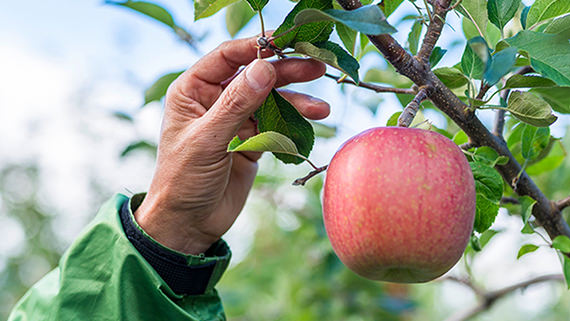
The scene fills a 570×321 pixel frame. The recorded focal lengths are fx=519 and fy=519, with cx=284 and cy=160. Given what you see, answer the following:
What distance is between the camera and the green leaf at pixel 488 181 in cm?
56

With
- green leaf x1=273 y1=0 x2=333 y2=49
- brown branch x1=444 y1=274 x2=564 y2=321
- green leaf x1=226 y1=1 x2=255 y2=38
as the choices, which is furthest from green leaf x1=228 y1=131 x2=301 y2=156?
brown branch x1=444 y1=274 x2=564 y2=321

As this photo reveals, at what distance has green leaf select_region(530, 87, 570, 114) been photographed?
0.65m

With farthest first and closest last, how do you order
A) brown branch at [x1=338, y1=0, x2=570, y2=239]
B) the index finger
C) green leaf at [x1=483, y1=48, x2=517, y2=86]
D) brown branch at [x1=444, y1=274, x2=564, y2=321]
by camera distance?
brown branch at [x1=444, y1=274, x2=564, y2=321] → the index finger → brown branch at [x1=338, y1=0, x2=570, y2=239] → green leaf at [x1=483, y1=48, x2=517, y2=86]

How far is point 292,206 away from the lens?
5.96ft

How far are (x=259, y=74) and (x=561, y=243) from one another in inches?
17.1

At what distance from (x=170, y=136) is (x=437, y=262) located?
45 centimetres

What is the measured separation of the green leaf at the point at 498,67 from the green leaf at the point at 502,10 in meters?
0.17

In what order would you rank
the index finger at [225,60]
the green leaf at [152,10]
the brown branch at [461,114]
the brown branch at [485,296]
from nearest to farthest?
the brown branch at [461,114] → the index finger at [225,60] → the green leaf at [152,10] → the brown branch at [485,296]

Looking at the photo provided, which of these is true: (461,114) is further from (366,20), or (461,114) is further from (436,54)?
(366,20)

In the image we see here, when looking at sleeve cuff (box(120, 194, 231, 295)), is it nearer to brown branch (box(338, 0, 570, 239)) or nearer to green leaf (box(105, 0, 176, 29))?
green leaf (box(105, 0, 176, 29))

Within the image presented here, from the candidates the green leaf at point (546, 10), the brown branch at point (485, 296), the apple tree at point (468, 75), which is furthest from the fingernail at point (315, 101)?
the brown branch at point (485, 296)

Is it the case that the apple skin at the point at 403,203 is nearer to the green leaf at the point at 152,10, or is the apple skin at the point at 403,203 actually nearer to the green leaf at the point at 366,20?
the green leaf at the point at 366,20

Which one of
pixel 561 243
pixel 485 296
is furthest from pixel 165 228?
pixel 485 296

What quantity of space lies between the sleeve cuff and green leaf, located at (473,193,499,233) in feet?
1.51
